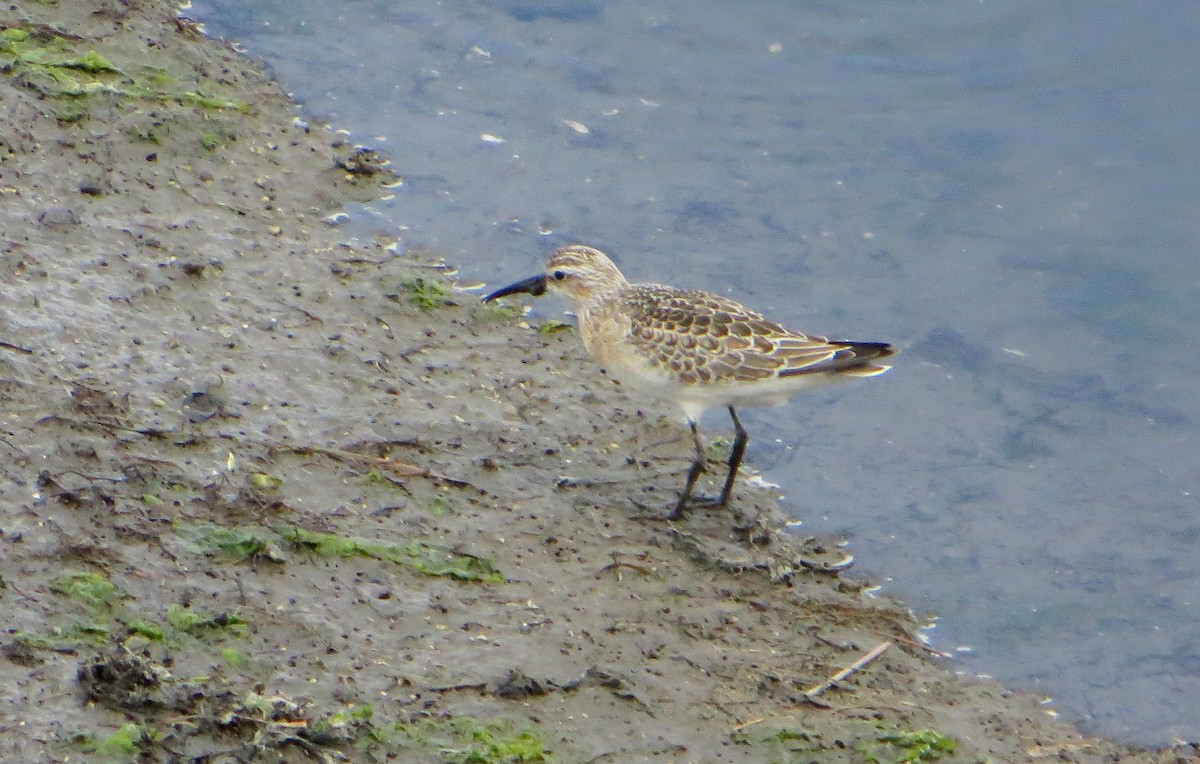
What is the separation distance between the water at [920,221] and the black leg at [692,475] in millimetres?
646

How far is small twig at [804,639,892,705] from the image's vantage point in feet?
19.1

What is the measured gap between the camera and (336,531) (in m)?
6.22

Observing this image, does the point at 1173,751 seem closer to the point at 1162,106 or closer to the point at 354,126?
the point at 1162,106

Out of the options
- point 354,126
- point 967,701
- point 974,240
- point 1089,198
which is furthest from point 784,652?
point 354,126

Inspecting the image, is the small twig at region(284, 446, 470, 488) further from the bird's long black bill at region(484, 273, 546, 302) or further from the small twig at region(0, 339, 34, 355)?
the bird's long black bill at region(484, 273, 546, 302)

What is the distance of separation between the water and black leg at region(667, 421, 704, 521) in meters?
0.65

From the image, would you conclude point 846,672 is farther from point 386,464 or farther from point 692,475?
point 386,464

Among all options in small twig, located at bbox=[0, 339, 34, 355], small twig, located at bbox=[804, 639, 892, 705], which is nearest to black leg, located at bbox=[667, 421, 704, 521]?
small twig, located at bbox=[804, 639, 892, 705]

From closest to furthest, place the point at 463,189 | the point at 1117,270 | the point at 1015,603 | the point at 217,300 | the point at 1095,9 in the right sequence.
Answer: the point at 1015,603 < the point at 217,300 < the point at 1117,270 < the point at 463,189 < the point at 1095,9

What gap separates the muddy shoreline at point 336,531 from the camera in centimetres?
511

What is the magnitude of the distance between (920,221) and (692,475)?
329cm

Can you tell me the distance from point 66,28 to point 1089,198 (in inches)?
274

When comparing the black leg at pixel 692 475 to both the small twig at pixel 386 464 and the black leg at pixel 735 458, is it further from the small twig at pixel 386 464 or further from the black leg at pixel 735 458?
the small twig at pixel 386 464

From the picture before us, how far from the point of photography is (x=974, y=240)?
9.66m
